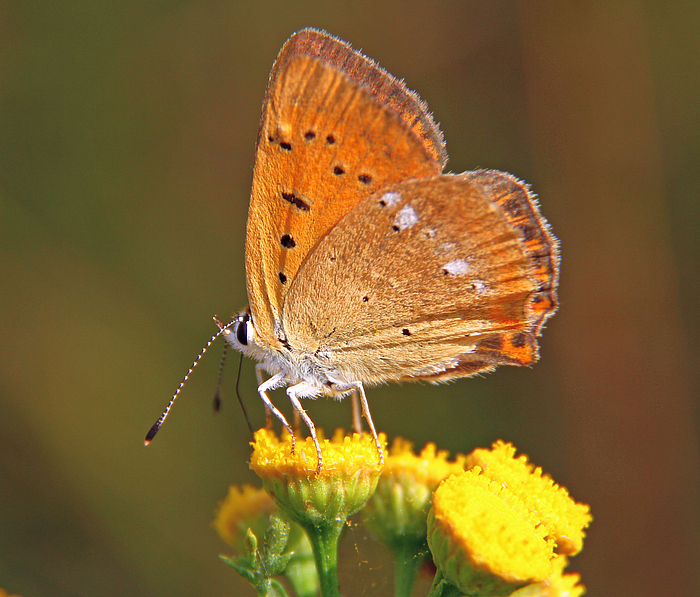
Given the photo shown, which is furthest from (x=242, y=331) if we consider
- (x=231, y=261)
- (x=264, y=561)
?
(x=231, y=261)

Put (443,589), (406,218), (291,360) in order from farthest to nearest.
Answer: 1. (291,360)
2. (406,218)
3. (443,589)

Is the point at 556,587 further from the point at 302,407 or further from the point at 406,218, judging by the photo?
the point at 406,218

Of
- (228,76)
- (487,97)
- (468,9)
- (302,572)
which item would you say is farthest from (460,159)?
(302,572)

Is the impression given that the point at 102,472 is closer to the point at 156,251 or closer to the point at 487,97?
the point at 156,251

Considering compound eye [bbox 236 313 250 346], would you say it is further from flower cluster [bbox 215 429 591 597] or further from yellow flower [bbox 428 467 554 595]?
yellow flower [bbox 428 467 554 595]

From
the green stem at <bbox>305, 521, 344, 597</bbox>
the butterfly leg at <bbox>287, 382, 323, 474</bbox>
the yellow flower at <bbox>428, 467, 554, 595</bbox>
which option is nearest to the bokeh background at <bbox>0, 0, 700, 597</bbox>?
the butterfly leg at <bbox>287, 382, 323, 474</bbox>

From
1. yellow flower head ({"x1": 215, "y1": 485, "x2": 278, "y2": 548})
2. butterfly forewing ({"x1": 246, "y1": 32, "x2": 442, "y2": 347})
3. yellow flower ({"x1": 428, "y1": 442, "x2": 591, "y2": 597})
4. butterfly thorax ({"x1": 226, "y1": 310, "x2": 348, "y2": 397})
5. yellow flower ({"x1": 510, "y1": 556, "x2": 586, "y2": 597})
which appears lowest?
yellow flower ({"x1": 510, "y1": 556, "x2": 586, "y2": 597})
